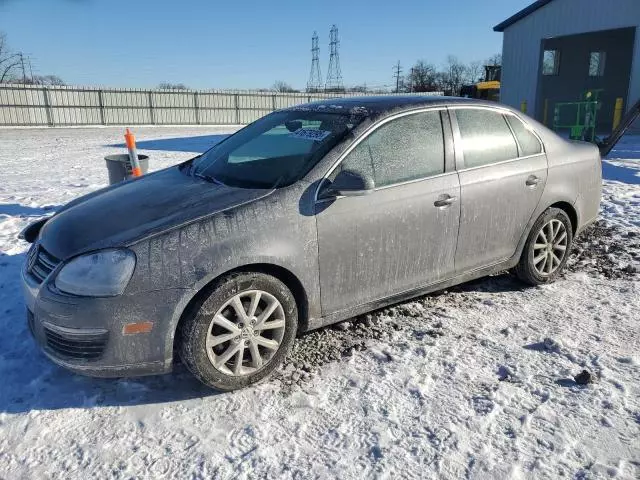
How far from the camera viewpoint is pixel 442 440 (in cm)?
253

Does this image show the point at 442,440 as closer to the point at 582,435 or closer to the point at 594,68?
the point at 582,435

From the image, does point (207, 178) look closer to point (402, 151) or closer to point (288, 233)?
point (288, 233)

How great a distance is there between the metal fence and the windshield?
26.9 meters

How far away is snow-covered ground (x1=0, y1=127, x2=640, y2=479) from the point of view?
2398 millimetres

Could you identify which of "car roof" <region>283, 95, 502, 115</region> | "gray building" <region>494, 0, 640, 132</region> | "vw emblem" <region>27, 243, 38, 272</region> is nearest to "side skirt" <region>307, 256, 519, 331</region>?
"car roof" <region>283, 95, 502, 115</region>

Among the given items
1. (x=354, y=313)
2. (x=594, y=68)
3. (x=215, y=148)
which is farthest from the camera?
(x=594, y=68)

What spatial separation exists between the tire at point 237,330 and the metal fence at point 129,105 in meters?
28.2

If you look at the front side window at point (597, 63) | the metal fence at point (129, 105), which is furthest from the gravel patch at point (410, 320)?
the metal fence at point (129, 105)

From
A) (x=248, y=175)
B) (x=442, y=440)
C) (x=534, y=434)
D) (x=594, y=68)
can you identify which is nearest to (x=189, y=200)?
(x=248, y=175)

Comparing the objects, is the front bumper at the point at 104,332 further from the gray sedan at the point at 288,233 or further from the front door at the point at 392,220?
the front door at the point at 392,220

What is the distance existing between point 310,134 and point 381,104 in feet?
1.91

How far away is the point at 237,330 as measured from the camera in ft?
9.48

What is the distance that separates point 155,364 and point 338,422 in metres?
1.05

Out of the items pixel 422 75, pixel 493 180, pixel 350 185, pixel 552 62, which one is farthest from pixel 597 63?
pixel 422 75
